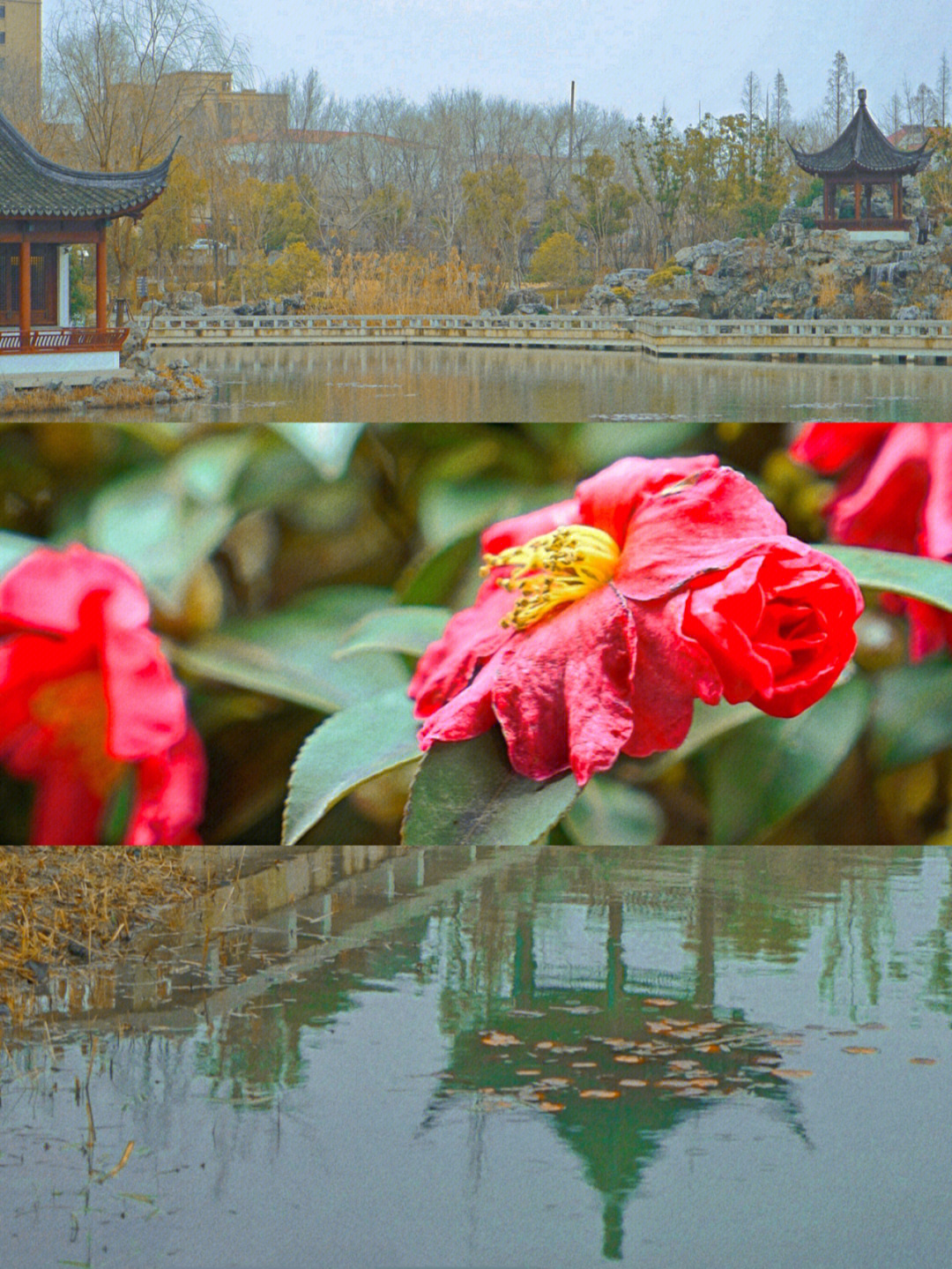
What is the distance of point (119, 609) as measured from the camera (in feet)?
9.23

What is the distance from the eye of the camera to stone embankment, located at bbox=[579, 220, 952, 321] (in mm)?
25594

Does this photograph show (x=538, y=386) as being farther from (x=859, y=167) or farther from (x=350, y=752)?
(x=350, y=752)

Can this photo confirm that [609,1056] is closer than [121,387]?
Yes

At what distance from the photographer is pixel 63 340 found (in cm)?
1911

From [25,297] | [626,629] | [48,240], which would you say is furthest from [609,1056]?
[48,240]

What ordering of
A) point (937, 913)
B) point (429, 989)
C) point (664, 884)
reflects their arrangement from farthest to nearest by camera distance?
point (664, 884)
point (937, 913)
point (429, 989)

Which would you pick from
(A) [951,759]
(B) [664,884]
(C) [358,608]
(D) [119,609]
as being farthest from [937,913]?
(D) [119,609]

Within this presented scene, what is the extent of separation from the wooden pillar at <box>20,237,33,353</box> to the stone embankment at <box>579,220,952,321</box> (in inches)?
381

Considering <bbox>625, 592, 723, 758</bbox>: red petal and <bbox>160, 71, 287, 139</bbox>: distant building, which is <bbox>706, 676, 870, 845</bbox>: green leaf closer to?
<bbox>625, 592, 723, 758</bbox>: red petal

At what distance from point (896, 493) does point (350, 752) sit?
0.97m

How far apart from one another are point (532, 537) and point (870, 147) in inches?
971

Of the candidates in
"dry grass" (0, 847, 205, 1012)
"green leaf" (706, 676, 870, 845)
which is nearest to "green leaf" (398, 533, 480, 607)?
"green leaf" (706, 676, 870, 845)

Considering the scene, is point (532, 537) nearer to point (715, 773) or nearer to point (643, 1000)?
point (715, 773)

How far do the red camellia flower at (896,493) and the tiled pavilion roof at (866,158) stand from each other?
78.3ft
